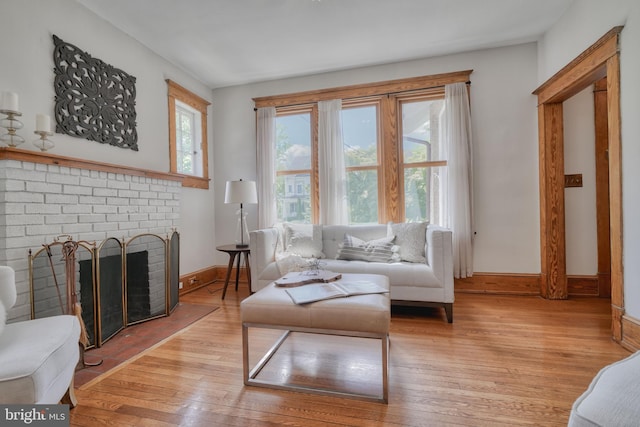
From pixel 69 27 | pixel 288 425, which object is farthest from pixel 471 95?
pixel 69 27

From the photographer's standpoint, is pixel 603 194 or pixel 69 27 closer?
pixel 69 27

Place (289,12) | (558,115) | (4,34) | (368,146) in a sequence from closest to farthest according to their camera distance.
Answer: (4,34)
(289,12)
(558,115)
(368,146)

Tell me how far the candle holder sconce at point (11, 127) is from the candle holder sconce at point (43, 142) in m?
0.08

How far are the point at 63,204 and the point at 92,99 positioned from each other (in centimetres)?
97

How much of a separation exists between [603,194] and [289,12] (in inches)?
138

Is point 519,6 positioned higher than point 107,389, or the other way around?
point 519,6

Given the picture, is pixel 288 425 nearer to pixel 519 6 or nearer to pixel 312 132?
pixel 312 132

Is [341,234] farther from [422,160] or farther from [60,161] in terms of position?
[60,161]

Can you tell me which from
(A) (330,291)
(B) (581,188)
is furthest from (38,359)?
(B) (581,188)

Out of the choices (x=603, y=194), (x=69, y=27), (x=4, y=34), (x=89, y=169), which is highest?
(x=69, y=27)

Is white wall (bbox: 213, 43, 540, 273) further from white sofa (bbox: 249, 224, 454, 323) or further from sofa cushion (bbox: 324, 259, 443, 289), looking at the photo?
sofa cushion (bbox: 324, 259, 443, 289)

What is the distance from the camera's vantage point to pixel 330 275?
2.07 metres

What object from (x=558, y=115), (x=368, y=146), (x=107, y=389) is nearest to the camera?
(x=107, y=389)

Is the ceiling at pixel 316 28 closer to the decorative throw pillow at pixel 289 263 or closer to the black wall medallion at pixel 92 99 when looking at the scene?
the black wall medallion at pixel 92 99
